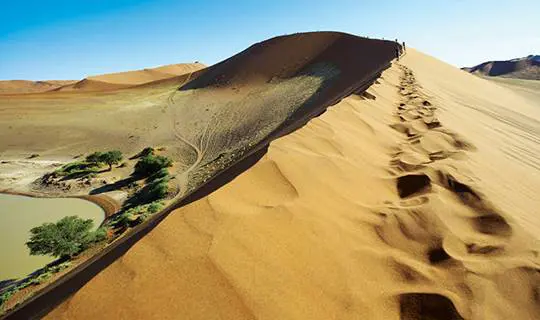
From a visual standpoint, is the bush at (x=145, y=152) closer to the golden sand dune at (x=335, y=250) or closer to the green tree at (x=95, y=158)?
the green tree at (x=95, y=158)

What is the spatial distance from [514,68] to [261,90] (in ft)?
Result: 198

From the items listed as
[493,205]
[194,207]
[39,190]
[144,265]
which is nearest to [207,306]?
[144,265]

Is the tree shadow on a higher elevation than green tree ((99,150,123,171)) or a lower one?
lower

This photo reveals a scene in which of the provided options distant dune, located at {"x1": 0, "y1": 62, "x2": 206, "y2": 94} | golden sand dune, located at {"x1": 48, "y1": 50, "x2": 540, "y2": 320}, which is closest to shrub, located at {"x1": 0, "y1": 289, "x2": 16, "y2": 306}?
golden sand dune, located at {"x1": 48, "y1": 50, "x2": 540, "y2": 320}

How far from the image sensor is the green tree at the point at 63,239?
33.5ft

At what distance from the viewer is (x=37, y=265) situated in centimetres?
1071

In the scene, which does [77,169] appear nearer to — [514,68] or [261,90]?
[261,90]

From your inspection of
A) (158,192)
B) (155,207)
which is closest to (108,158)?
(158,192)

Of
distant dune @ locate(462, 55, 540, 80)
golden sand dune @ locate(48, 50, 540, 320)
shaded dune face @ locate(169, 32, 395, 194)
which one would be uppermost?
golden sand dune @ locate(48, 50, 540, 320)

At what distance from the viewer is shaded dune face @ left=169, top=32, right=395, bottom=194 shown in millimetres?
19578

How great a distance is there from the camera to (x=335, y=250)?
8.69 ft

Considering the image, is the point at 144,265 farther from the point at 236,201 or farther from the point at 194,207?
the point at 236,201

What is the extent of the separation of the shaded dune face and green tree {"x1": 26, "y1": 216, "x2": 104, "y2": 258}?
423 centimetres

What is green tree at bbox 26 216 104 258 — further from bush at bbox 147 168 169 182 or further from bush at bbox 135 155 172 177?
bush at bbox 135 155 172 177
